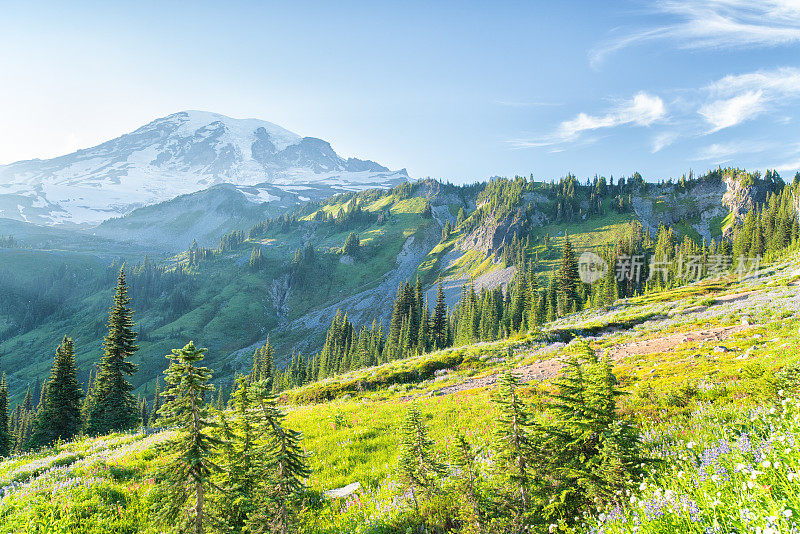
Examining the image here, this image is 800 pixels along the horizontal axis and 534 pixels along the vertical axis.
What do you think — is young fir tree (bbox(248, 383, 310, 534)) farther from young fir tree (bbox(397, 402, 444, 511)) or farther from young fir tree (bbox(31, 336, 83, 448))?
young fir tree (bbox(31, 336, 83, 448))

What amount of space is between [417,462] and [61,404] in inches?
1800

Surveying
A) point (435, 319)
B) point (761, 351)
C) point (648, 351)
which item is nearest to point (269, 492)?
point (761, 351)

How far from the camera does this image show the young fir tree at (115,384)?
3244cm

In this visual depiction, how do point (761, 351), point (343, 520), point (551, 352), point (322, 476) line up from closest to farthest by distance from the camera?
point (343, 520) < point (322, 476) < point (761, 351) < point (551, 352)

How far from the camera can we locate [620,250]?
127250 millimetres

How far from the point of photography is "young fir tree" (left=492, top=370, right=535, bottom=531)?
636 cm

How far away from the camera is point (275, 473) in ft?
22.3

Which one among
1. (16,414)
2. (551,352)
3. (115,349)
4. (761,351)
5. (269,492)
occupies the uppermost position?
(269,492)

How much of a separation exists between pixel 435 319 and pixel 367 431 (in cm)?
8209

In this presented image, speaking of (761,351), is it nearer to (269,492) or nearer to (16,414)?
(269,492)

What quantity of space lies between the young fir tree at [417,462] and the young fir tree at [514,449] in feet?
4.54

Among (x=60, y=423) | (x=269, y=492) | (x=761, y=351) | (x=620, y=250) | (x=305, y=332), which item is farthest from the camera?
(x=305, y=332)

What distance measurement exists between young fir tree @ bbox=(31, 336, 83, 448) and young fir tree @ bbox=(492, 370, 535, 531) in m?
44.8

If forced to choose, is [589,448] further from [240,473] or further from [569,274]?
[569,274]
